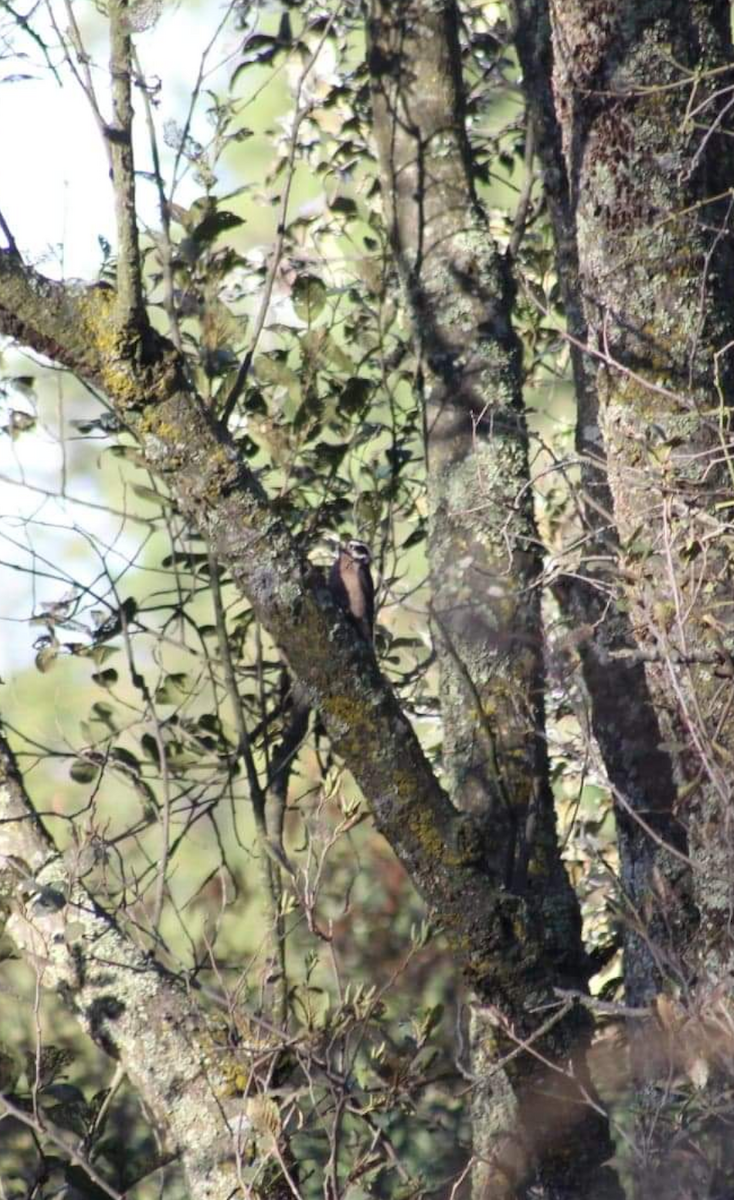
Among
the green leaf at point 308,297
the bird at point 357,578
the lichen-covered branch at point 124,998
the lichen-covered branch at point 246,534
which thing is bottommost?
the lichen-covered branch at point 124,998

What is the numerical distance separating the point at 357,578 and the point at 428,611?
1.82 feet

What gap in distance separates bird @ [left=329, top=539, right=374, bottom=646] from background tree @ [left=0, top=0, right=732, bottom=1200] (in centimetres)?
8

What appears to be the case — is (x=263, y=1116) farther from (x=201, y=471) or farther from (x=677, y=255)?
(x=677, y=255)

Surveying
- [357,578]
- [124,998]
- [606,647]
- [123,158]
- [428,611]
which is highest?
[123,158]

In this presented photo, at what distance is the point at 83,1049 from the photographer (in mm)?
3703

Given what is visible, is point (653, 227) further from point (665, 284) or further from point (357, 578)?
point (357, 578)

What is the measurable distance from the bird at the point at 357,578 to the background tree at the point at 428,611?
0.08 metres

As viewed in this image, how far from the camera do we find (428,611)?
289 cm

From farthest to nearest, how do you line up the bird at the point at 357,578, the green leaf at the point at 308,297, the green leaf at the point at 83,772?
the bird at the point at 357,578
the green leaf at the point at 83,772
the green leaf at the point at 308,297

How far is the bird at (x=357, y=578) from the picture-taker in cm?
330

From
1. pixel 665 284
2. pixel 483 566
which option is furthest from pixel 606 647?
pixel 665 284

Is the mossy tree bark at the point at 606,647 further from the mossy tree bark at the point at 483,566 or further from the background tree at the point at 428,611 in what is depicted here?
the mossy tree bark at the point at 483,566

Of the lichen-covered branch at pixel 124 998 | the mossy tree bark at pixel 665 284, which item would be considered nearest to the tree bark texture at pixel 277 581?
the mossy tree bark at pixel 665 284

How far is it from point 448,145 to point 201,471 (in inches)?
47.9
